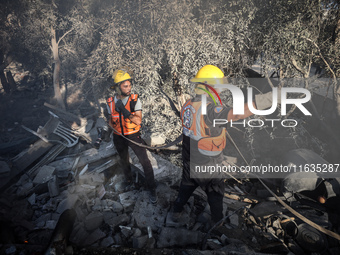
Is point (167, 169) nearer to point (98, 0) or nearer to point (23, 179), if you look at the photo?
point (23, 179)

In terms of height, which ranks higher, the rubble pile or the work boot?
the work boot

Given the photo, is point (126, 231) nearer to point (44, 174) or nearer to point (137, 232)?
point (137, 232)

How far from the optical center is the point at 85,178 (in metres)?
4.51

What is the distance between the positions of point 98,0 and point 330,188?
1268 centimetres

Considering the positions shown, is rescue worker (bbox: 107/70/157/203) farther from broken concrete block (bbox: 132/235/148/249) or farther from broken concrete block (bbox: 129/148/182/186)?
broken concrete block (bbox: 132/235/148/249)

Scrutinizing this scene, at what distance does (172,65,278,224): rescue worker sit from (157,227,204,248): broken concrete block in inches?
15.4

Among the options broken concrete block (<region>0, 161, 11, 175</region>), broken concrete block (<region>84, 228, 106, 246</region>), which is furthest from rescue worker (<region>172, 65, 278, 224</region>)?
broken concrete block (<region>0, 161, 11, 175</region>)

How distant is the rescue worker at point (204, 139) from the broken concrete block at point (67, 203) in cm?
212

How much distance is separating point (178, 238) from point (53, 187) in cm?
285

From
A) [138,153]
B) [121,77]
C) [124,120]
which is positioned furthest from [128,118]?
[121,77]

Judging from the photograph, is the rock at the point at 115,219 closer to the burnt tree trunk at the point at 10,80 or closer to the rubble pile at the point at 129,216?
the rubble pile at the point at 129,216

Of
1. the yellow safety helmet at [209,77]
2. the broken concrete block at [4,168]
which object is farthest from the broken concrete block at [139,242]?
the broken concrete block at [4,168]

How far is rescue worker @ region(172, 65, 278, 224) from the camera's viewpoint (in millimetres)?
2580

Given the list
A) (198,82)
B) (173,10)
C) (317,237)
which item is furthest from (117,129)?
→ (173,10)
